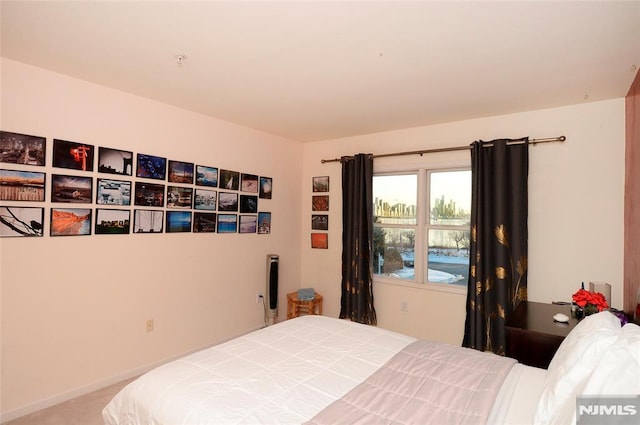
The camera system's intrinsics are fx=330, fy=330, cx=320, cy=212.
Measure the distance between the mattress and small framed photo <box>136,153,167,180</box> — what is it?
71.7 inches

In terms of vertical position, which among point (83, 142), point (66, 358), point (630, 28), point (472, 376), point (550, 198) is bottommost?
point (66, 358)

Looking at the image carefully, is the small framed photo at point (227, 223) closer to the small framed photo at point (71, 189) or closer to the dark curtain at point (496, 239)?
the small framed photo at point (71, 189)

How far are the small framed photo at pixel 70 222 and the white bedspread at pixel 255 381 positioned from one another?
150 cm

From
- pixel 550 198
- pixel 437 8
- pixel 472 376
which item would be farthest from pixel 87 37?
pixel 550 198

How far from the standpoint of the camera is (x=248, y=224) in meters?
3.90

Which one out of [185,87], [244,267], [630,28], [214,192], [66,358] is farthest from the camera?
[244,267]

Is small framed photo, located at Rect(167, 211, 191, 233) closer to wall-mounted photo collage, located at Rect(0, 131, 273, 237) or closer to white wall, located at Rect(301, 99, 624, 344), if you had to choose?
wall-mounted photo collage, located at Rect(0, 131, 273, 237)

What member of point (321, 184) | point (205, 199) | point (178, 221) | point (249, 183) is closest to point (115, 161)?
point (178, 221)

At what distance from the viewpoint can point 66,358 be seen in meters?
2.51

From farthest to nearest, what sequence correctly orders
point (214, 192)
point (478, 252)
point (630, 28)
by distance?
1. point (214, 192)
2. point (478, 252)
3. point (630, 28)

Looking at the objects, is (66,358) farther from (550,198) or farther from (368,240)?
(550,198)

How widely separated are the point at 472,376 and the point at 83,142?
121 inches

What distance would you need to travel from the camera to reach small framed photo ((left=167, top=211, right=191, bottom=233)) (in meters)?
3.15

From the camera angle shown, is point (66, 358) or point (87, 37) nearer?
point (87, 37)
